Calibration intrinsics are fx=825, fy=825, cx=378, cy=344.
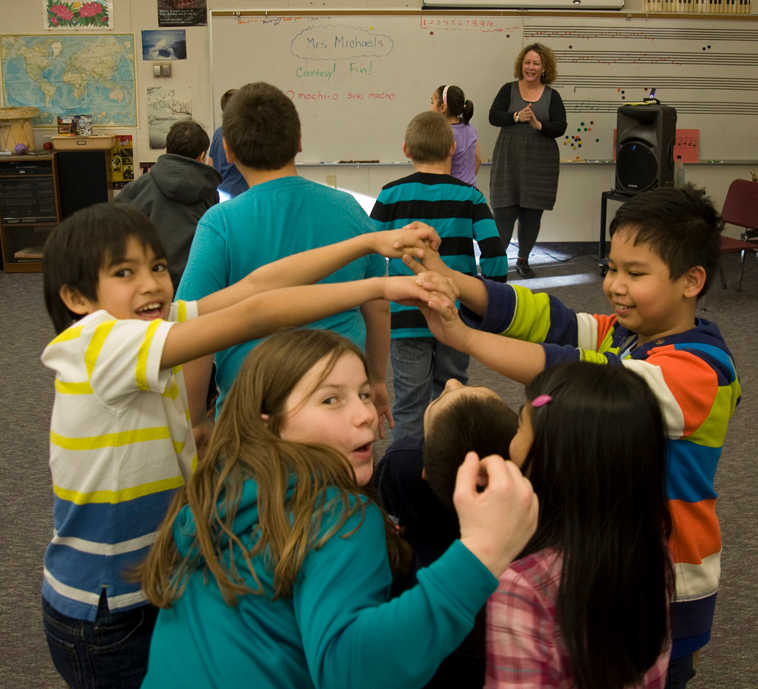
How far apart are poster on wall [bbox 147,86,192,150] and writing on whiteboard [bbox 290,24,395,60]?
1.07 m

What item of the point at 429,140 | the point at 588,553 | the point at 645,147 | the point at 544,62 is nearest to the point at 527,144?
the point at 544,62

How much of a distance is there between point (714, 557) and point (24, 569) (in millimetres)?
2120

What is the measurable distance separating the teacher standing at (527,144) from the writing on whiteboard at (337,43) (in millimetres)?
1155

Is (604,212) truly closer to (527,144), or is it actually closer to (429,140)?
(527,144)

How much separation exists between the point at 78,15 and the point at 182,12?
88 centimetres

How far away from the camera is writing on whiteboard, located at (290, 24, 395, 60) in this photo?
678 cm

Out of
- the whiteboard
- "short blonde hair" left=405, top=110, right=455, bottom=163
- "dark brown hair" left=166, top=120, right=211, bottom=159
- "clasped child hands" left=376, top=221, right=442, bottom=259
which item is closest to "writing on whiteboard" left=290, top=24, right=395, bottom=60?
the whiteboard

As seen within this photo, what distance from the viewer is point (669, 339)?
134 cm

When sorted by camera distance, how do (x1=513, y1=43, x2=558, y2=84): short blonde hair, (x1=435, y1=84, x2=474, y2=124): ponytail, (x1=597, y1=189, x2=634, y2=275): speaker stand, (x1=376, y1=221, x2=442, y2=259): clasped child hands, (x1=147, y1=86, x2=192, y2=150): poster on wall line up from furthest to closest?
(x1=147, y1=86, x2=192, y2=150): poster on wall < (x1=597, y1=189, x2=634, y2=275): speaker stand < (x1=513, y1=43, x2=558, y2=84): short blonde hair < (x1=435, y1=84, x2=474, y2=124): ponytail < (x1=376, y1=221, x2=442, y2=259): clasped child hands

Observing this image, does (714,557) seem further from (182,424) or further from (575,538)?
(182,424)

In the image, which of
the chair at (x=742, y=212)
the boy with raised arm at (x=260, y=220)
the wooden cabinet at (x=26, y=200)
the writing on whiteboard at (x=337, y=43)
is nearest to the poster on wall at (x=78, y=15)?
the wooden cabinet at (x=26, y=200)

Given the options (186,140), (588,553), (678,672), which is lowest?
(678,672)

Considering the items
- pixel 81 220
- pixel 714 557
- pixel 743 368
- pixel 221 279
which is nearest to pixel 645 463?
pixel 714 557

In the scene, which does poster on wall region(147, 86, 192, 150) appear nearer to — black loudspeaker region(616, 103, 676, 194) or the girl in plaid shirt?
black loudspeaker region(616, 103, 676, 194)
